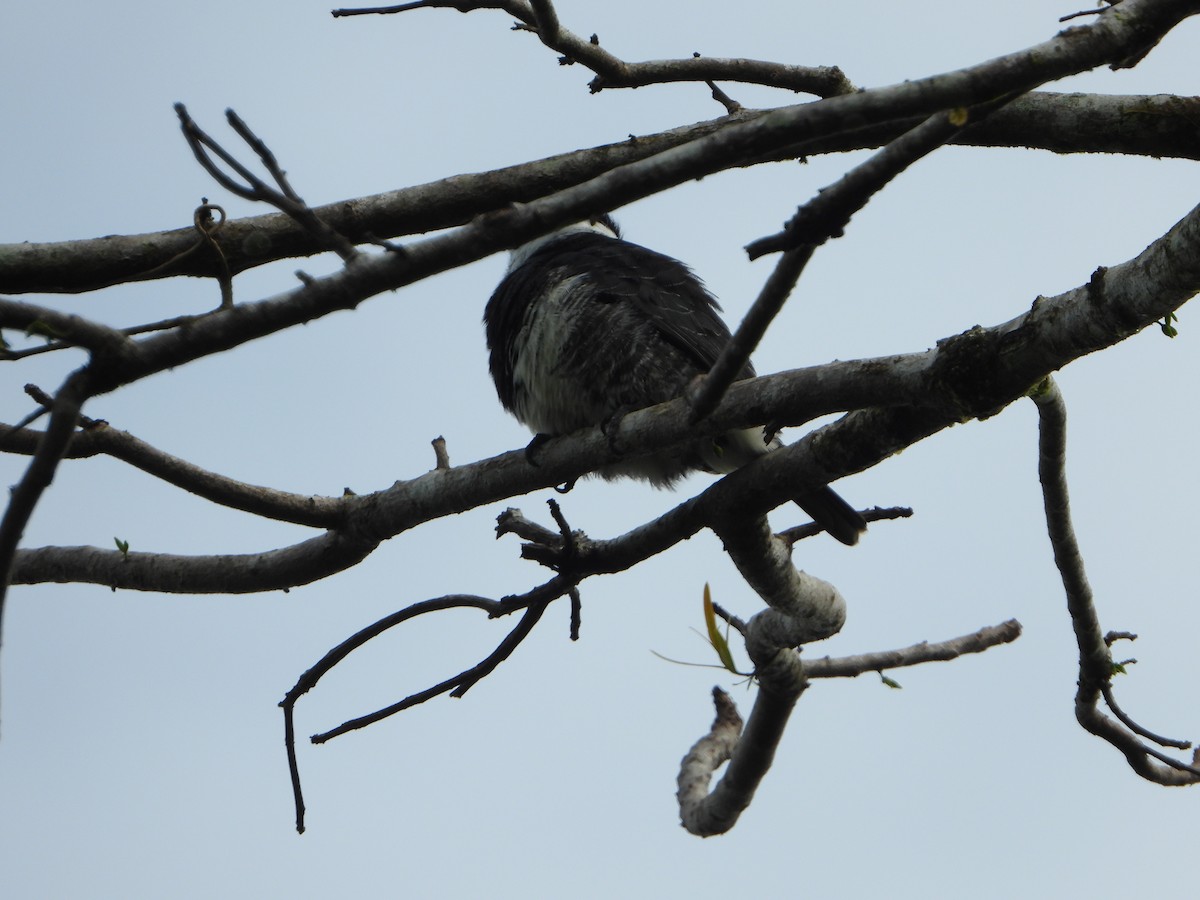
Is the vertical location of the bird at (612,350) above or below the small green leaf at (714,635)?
above

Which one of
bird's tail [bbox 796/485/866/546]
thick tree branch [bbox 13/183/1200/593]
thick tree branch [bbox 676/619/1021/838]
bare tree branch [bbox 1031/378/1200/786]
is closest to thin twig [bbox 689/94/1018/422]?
thick tree branch [bbox 13/183/1200/593]

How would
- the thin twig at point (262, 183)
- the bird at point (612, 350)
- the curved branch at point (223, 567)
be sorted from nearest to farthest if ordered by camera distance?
the thin twig at point (262, 183) → the curved branch at point (223, 567) → the bird at point (612, 350)

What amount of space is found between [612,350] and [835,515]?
0.99 m

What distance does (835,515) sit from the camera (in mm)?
3674

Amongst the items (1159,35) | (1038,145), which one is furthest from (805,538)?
(1159,35)

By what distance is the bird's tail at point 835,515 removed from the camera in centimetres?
367

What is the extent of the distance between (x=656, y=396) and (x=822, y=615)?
0.95 m

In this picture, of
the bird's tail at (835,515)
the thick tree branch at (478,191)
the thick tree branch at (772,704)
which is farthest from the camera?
the thick tree branch at (772,704)

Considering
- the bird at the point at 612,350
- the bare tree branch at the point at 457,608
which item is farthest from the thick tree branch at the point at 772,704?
the bare tree branch at the point at 457,608

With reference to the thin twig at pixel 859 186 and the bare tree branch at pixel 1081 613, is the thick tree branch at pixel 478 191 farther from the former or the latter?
the thin twig at pixel 859 186

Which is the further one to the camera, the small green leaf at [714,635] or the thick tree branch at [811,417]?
the small green leaf at [714,635]

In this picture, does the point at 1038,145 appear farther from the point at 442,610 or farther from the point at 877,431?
the point at 442,610

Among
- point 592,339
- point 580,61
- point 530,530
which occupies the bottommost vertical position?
point 530,530

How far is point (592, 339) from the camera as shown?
4.09 metres
